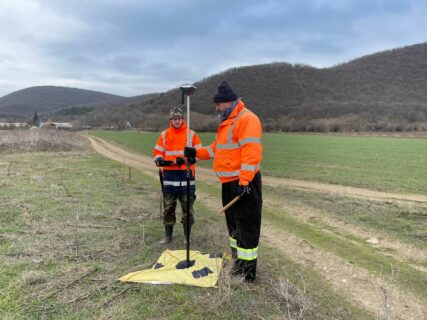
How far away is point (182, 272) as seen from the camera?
5.34 metres

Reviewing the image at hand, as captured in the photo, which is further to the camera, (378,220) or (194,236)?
(378,220)

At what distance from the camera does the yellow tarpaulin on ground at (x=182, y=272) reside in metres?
5.08

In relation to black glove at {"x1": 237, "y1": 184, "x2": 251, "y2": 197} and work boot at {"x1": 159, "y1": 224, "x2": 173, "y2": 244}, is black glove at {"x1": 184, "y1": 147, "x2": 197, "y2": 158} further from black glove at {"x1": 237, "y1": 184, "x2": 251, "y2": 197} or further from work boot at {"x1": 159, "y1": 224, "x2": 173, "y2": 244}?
work boot at {"x1": 159, "y1": 224, "x2": 173, "y2": 244}

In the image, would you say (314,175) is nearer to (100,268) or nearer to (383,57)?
(100,268)

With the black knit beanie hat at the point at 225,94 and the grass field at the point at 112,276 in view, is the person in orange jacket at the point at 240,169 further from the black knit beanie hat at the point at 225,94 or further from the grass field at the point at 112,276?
the grass field at the point at 112,276

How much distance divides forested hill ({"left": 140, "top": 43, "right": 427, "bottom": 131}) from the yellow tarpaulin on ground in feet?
277

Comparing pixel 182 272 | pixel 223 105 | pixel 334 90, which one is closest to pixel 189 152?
pixel 223 105

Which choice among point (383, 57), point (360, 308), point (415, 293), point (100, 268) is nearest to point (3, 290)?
point (100, 268)

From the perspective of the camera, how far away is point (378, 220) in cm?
957

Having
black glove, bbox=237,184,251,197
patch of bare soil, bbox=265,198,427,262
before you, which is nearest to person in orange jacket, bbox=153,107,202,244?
black glove, bbox=237,184,251,197

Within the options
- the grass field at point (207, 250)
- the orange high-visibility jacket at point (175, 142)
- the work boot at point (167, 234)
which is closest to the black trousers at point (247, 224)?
the grass field at point (207, 250)

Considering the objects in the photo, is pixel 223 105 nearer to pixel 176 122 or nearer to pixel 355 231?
pixel 176 122

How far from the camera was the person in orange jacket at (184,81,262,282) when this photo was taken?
495cm

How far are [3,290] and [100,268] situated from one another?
1.27 m
